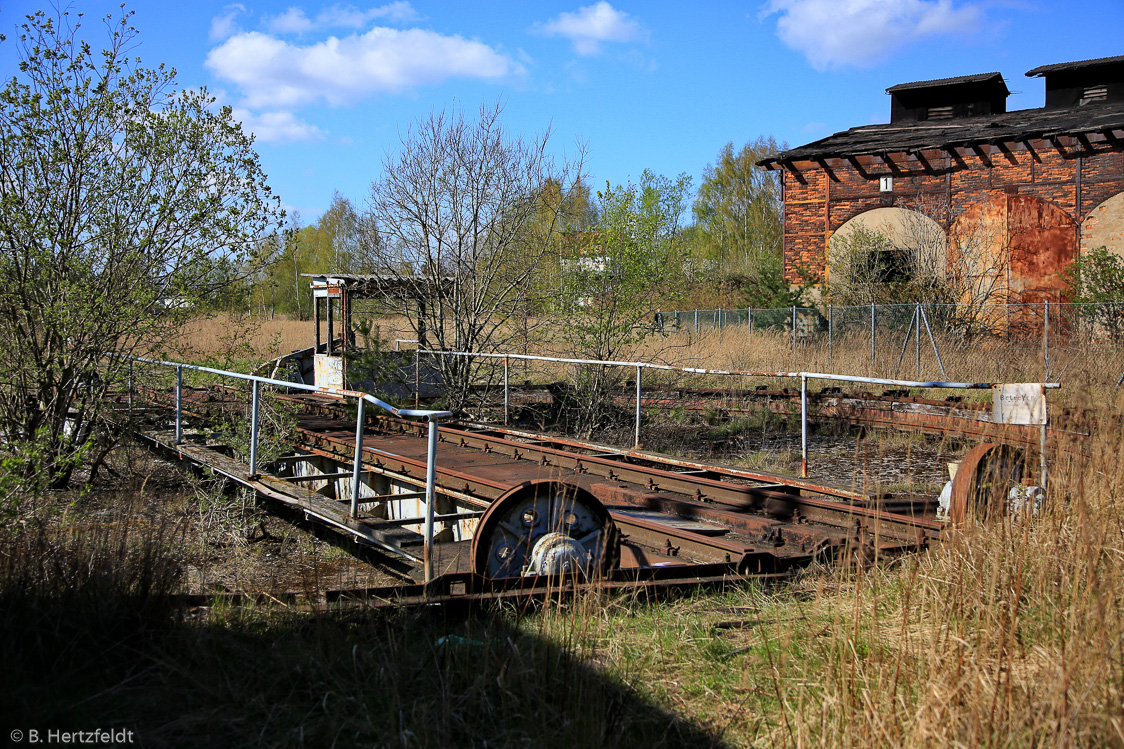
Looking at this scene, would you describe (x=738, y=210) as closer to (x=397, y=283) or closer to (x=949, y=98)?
(x=949, y=98)

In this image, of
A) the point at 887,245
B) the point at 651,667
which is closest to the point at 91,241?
the point at 651,667

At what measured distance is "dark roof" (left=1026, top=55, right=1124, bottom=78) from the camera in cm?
2811

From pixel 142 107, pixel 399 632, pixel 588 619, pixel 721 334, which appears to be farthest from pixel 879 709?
pixel 721 334

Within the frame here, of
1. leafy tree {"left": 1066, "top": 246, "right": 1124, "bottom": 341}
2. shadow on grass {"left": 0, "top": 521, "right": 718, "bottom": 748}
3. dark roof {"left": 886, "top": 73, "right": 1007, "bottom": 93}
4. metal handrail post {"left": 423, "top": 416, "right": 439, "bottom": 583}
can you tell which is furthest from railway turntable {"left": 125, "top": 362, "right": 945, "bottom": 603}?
dark roof {"left": 886, "top": 73, "right": 1007, "bottom": 93}

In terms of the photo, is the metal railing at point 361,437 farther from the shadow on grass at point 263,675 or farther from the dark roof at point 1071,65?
the dark roof at point 1071,65

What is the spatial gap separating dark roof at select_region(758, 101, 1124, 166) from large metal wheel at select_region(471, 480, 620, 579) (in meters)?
25.2

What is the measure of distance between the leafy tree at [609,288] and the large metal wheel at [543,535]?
7636mm

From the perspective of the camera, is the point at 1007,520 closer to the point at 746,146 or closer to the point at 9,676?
the point at 9,676

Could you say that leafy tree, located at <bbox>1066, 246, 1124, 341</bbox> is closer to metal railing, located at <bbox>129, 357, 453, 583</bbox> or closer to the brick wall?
the brick wall

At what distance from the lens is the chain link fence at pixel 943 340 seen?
627 inches

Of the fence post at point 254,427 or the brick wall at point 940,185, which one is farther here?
the brick wall at point 940,185

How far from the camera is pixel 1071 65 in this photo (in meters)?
29.0

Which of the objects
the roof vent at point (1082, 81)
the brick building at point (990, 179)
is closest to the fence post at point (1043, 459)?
the brick building at point (990, 179)

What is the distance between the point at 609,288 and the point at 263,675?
1030cm
